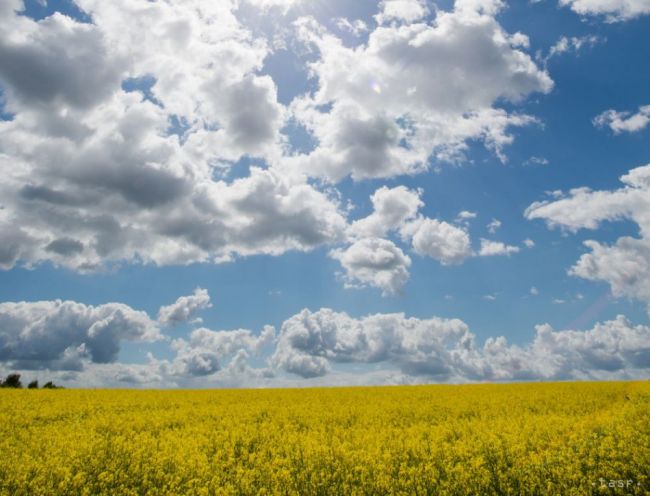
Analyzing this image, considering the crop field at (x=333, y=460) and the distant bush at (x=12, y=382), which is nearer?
the crop field at (x=333, y=460)

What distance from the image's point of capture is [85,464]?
1089cm

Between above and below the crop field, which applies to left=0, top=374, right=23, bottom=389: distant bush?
below

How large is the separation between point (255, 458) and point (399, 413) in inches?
403

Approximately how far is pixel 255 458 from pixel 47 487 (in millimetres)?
4825

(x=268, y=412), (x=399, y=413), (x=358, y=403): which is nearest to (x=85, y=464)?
(x=268, y=412)

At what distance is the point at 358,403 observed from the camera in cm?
2423

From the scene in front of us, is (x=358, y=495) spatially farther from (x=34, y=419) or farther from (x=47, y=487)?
(x=34, y=419)

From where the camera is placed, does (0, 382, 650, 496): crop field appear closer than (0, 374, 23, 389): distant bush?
Yes

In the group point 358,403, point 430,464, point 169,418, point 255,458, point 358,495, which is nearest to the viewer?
point 358,495

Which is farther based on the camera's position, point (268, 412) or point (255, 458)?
point (268, 412)

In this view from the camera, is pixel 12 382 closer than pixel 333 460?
No

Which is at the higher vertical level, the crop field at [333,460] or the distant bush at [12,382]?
the crop field at [333,460]

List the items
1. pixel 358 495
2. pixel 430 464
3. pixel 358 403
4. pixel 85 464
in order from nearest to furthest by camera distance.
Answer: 1. pixel 358 495
2. pixel 430 464
3. pixel 85 464
4. pixel 358 403

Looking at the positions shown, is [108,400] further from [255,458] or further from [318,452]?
[318,452]
